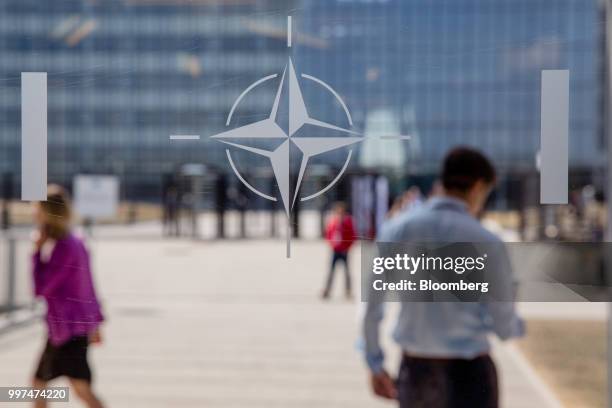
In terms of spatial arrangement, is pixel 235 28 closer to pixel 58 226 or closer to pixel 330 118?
pixel 330 118

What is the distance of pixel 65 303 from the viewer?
1.91 m

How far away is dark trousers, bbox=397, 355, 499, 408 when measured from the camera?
2.05 metres

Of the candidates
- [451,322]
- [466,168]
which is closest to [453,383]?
[451,322]

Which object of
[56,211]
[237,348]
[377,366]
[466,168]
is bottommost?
[237,348]

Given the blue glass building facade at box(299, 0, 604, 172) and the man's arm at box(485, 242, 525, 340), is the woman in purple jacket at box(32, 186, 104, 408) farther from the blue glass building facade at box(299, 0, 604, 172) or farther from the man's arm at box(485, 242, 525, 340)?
the man's arm at box(485, 242, 525, 340)

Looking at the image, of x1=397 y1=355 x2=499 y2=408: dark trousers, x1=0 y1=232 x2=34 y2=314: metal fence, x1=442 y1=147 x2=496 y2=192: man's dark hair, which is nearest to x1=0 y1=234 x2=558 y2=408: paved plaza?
x1=442 y1=147 x2=496 y2=192: man's dark hair

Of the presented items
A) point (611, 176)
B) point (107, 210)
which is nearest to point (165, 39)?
point (107, 210)

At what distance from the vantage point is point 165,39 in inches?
73.2

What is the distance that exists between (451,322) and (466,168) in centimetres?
46

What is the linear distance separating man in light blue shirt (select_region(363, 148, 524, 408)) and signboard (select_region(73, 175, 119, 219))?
2.92 feet

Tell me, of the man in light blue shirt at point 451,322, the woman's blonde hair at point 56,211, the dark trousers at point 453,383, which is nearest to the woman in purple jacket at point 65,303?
the woman's blonde hair at point 56,211

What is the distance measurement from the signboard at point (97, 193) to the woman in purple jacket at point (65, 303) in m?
0.07

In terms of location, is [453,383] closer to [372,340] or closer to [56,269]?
[372,340]

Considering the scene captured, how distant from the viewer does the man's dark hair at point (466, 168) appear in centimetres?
186
